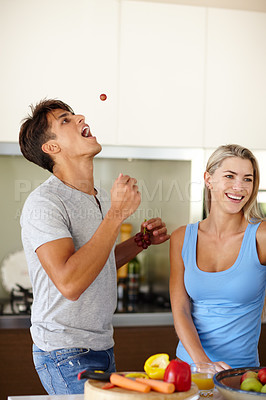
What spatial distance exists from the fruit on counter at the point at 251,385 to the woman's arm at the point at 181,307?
1.45ft

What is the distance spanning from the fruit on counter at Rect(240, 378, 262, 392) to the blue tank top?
1.67 ft

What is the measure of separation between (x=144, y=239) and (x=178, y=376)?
0.84m

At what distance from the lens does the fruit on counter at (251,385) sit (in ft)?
3.83

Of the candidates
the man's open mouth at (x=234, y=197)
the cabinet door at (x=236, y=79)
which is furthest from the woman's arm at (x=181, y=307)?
the cabinet door at (x=236, y=79)

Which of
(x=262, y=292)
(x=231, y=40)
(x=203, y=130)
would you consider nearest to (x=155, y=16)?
(x=231, y=40)

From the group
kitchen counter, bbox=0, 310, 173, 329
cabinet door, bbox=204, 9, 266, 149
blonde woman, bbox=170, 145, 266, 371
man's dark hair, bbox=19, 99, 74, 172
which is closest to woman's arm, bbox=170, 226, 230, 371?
blonde woman, bbox=170, 145, 266, 371

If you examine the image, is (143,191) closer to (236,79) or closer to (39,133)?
(236,79)

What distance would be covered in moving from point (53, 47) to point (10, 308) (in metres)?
1.35

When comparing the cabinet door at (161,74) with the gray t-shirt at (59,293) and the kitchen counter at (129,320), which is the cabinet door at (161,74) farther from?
the gray t-shirt at (59,293)

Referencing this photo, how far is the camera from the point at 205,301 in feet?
5.76

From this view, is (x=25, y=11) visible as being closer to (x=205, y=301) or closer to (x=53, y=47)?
(x=53, y=47)

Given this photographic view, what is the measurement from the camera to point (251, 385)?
1175mm

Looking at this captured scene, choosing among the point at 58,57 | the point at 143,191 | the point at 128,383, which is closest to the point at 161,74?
the point at 58,57

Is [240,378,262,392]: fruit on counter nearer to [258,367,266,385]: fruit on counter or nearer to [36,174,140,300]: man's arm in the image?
[258,367,266,385]: fruit on counter
